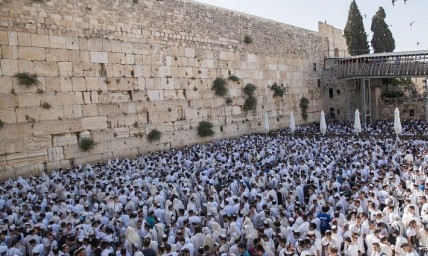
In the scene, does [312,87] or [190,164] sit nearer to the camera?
[190,164]

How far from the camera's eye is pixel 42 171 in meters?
13.1

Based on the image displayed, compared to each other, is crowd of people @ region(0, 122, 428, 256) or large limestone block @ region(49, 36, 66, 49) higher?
large limestone block @ region(49, 36, 66, 49)

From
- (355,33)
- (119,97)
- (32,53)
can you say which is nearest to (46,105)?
(32,53)

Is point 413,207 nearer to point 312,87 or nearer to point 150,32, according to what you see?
point 150,32

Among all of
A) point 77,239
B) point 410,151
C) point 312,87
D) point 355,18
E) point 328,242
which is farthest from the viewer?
point 355,18

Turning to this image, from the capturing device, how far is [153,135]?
16.5 metres

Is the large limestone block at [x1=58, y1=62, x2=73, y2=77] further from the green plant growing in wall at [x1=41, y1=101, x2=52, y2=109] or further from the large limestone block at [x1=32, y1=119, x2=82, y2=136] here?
the large limestone block at [x1=32, y1=119, x2=82, y2=136]

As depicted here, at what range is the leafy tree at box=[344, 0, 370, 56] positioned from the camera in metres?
31.7

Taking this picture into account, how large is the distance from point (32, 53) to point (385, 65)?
790 inches

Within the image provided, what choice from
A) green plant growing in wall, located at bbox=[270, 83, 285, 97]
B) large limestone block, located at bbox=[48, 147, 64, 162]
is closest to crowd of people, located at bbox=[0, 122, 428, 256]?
large limestone block, located at bbox=[48, 147, 64, 162]

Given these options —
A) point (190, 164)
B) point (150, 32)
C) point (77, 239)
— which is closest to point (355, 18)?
point (150, 32)

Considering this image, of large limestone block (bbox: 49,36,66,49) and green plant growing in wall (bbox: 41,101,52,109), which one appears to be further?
large limestone block (bbox: 49,36,66,49)

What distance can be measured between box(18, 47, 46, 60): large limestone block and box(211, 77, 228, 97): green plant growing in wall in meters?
8.62

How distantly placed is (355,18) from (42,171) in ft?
90.6
